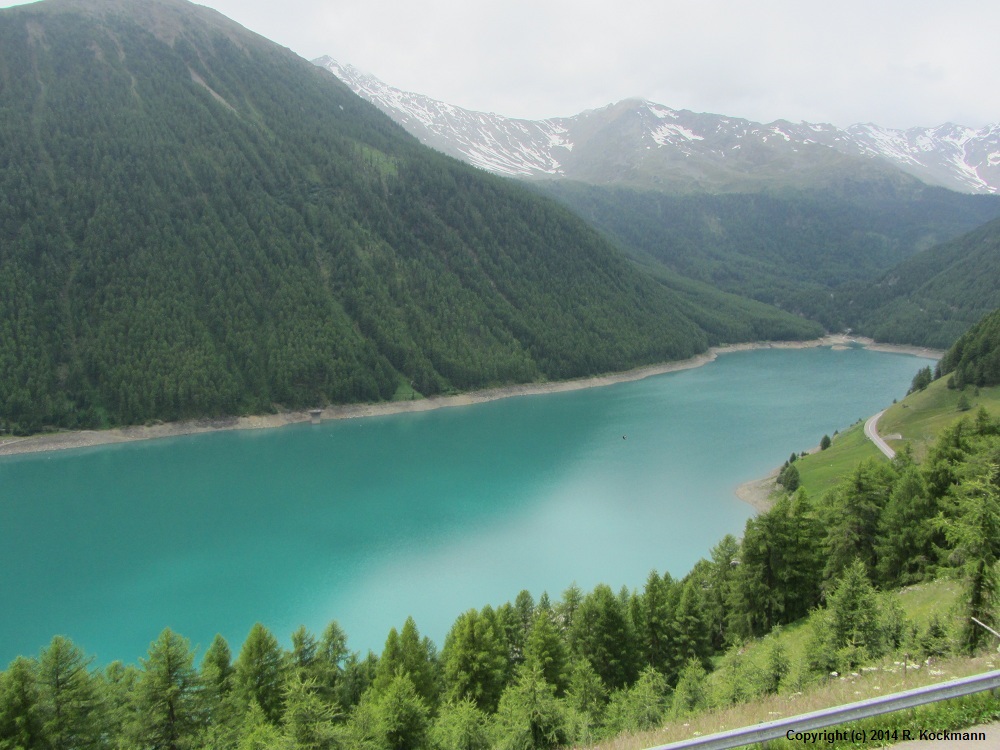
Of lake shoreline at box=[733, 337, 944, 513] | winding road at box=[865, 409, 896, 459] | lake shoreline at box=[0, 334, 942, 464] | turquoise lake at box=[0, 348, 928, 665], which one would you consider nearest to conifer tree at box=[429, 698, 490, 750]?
turquoise lake at box=[0, 348, 928, 665]

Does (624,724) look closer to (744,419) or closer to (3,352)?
(744,419)

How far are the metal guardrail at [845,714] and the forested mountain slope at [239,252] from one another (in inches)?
3834

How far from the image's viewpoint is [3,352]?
91375 mm

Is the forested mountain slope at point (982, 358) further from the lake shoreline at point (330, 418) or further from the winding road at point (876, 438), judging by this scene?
the lake shoreline at point (330, 418)

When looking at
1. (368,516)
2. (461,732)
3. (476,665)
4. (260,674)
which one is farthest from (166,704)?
(368,516)

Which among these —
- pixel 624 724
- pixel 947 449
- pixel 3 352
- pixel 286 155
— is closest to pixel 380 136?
pixel 286 155

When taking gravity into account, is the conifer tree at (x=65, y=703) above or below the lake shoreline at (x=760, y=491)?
above

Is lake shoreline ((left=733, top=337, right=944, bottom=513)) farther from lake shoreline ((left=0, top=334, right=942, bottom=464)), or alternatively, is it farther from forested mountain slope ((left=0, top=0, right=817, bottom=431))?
forested mountain slope ((left=0, top=0, right=817, bottom=431))

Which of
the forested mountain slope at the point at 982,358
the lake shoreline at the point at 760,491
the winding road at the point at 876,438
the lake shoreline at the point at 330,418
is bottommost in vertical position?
the lake shoreline at the point at 760,491

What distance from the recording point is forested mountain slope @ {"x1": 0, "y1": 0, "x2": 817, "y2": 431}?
3900 inches

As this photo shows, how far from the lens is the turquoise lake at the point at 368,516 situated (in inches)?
1619

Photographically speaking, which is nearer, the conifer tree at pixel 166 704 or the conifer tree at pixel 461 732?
the conifer tree at pixel 461 732

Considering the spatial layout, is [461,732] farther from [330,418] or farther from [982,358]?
[330,418]

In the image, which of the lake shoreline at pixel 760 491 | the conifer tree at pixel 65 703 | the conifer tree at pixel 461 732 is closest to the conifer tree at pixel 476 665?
the conifer tree at pixel 461 732
